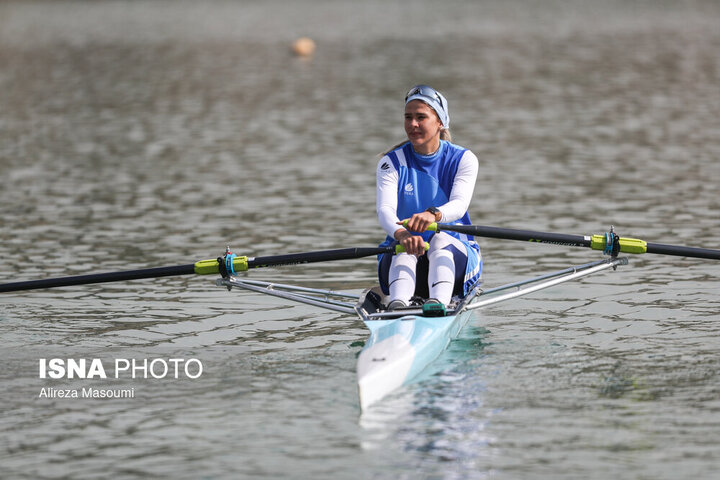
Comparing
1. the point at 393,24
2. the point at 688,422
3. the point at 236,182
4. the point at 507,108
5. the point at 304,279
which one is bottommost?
the point at 688,422

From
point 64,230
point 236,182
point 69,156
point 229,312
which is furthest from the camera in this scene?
point 69,156

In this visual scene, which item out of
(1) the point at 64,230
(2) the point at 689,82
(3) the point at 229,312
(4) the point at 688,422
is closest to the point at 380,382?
(4) the point at 688,422

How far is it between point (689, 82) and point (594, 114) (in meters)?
7.18

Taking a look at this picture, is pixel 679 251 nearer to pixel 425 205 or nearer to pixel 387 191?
pixel 425 205

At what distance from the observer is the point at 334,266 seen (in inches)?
529

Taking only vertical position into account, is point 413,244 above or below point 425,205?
below

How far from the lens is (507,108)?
93.1 ft

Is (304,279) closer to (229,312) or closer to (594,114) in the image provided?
(229,312)

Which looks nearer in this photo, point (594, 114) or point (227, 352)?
point (227, 352)

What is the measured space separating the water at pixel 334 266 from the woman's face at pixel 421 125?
5.66 feet

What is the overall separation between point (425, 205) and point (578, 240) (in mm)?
1357

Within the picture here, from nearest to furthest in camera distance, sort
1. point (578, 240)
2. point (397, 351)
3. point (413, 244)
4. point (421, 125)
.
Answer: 1. point (397, 351)
2. point (413, 244)
3. point (421, 125)
4. point (578, 240)

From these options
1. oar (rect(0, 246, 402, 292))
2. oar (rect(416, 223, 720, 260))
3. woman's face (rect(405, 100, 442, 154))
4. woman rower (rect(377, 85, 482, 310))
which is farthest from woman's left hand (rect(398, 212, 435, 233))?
woman's face (rect(405, 100, 442, 154))

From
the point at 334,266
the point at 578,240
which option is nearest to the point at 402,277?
the point at 578,240
